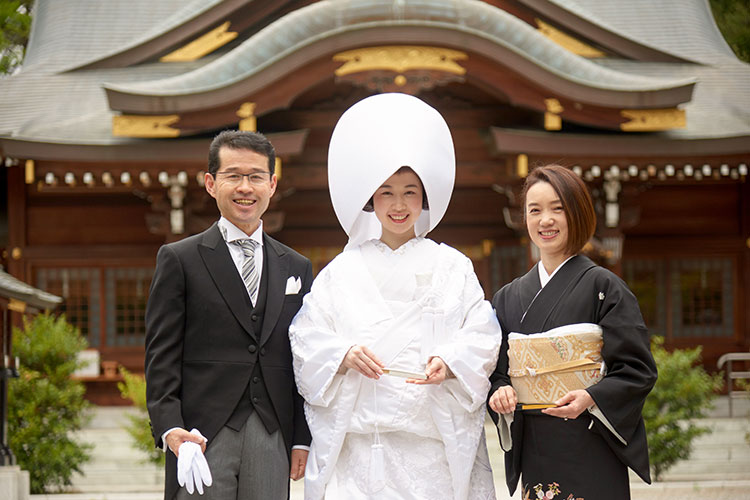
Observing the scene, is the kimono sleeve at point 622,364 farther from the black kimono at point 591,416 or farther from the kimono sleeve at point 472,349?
the kimono sleeve at point 472,349

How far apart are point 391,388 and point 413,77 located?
6891 millimetres

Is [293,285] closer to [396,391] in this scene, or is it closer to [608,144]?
[396,391]

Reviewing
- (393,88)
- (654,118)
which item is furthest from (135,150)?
(654,118)

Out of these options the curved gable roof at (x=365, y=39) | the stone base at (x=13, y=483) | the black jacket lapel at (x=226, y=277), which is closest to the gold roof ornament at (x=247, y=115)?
the curved gable roof at (x=365, y=39)

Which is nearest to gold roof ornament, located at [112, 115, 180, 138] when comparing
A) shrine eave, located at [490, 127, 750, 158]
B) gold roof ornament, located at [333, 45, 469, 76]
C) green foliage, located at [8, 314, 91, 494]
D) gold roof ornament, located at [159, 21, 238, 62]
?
gold roof ornament, located at [333, 45, 469, 76]

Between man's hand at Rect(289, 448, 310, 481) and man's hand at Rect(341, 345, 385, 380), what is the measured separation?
1.43ft

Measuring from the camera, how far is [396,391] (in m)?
3.40

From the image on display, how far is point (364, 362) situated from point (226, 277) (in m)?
0.61

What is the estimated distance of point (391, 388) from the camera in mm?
3412

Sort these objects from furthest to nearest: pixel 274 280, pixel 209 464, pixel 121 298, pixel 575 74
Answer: pixel 121 298 < pixel 575 74 < pixel 274 280 < pixel 209 464

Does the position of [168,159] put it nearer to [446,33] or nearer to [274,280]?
[446,33]

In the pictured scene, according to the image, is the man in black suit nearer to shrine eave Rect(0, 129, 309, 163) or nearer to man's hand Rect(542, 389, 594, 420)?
man's hand Rect(542, 389, 594, 420)

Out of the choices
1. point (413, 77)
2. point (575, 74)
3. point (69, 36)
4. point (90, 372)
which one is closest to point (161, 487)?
point (90, 372)

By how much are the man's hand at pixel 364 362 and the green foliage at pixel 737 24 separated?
1768 cm
